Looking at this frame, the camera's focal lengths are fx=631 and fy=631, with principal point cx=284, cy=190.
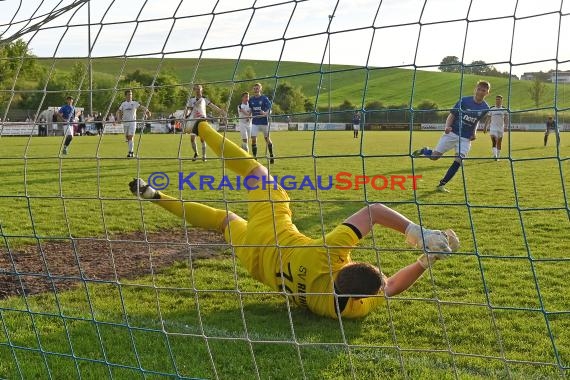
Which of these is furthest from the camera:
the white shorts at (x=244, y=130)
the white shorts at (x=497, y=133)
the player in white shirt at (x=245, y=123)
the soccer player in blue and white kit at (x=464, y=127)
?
the white shorts at (x=244, y=130)

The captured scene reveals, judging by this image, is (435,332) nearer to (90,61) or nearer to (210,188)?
(90,61)

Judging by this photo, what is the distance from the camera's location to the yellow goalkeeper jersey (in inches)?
137

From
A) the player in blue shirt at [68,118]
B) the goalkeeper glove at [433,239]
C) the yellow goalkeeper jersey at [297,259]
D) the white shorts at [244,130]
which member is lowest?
the yellow goalkeeper jersey at [297,259]

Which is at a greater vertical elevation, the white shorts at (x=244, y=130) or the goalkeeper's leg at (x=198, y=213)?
the white shorts at (x=244, y=130)

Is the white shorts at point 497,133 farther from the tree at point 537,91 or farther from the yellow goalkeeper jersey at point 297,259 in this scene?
the yellow goalkeeper jersey at point 297,259

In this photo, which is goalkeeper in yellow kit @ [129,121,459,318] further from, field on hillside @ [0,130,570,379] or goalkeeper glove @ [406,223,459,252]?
field on hillside @ [0,130,570,379]

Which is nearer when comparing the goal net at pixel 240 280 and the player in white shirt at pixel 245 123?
the goal net at pixel 240 280

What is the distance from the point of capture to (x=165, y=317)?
379 cm

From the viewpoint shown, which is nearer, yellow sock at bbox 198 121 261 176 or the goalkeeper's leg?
yellow sock at bbox 198 121 261 176

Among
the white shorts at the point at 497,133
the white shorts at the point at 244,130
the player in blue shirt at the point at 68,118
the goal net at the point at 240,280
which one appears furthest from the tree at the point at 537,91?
the white shorts at the point at 244,130

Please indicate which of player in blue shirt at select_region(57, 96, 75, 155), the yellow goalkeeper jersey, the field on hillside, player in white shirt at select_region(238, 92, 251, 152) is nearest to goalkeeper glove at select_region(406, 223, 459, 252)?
the field on hillside

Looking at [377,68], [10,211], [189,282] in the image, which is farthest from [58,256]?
[377,68]

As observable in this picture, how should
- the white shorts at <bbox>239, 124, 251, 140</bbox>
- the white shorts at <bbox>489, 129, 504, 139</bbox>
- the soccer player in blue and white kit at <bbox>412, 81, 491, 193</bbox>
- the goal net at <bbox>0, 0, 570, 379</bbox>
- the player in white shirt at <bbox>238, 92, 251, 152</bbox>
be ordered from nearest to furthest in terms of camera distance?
the goal net at <bbox>0, 0, 570, 379</bbox>, the soccer player in blue and white kit at <bbox>412, 81, 491, 193</bbox>, the player in white shirt at <bbox>238, 92, 251, 152</bbox>, the white shorts at <bbox>489, 129, 504, 139</bbox>, the white shorts at <bbox>239, 124, 251, 140</bbox>

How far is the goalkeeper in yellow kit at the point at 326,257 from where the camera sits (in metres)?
3.30
